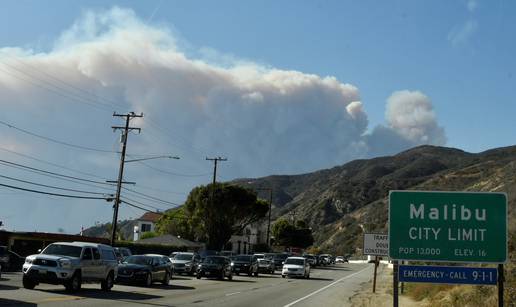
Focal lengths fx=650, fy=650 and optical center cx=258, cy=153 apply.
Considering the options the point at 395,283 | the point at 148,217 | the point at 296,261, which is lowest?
the point at 395,283

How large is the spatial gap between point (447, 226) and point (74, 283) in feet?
49.1

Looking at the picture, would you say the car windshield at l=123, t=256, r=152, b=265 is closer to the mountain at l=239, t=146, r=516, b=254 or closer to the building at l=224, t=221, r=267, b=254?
the building at l=224, t=221, r=267, b=254

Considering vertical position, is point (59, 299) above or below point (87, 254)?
below

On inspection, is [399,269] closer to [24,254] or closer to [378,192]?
[24,254]

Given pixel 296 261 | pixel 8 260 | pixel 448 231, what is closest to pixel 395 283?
Answer: pixel 448 231

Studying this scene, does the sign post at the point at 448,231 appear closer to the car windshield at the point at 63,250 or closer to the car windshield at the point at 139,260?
the car windshield at the point at 63,250

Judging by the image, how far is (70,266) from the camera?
22.5 meters

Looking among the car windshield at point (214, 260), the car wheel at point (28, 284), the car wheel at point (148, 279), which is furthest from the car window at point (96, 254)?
the car windshield at point (214, 260)

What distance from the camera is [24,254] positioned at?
43.5 meters

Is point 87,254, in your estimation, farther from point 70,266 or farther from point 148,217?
point 148,217

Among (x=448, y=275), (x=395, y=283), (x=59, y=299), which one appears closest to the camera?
(x=395, y=283)

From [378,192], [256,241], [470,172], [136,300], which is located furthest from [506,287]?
[378,192]

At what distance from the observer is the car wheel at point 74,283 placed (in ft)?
74.0

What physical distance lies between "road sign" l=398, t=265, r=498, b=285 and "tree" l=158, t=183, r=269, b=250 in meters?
66.8
